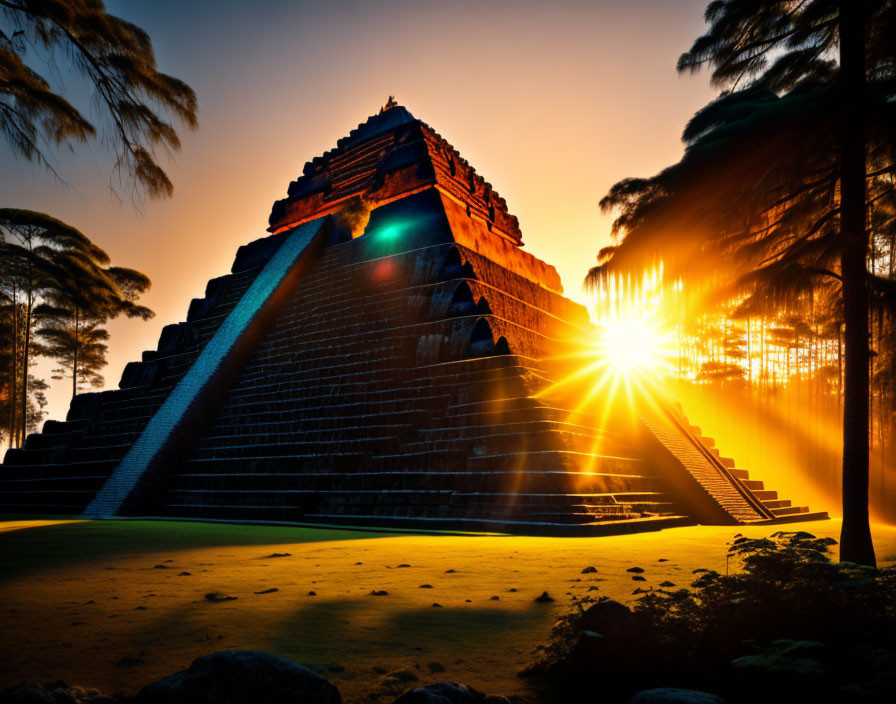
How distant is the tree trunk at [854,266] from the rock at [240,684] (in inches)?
173

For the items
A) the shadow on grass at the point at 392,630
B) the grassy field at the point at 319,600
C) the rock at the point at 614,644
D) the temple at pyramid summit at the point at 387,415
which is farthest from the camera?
the temple at pyramid summit at the point at 387,415

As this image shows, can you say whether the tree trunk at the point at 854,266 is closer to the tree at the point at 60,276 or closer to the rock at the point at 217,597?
the rock at the point at 217,597

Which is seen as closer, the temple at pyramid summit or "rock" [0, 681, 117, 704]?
"rock" [0, 681, 117, 704]

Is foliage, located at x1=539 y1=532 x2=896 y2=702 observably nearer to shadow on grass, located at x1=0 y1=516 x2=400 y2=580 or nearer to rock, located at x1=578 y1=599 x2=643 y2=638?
rock, located at x1=578 y1=599 x2=643 y2=638

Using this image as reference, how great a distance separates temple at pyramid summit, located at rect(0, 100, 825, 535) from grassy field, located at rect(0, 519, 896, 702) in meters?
1.95

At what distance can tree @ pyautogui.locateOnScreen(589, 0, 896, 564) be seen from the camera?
4.59 meters

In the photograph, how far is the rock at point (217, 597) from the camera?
336cm

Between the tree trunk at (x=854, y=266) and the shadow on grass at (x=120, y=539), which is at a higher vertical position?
the tree trunk at (x=854, y=266)

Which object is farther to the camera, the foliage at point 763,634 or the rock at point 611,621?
the rock at point 611,621

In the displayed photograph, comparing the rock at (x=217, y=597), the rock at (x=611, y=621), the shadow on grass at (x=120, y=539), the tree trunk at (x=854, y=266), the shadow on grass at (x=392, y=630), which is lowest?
the shadow on grass at (x=120, y=539)

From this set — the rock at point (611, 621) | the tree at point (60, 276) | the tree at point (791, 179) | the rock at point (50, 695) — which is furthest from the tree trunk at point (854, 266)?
the tree at point (60, 276)

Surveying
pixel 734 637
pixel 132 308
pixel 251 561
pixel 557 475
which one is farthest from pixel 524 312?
pixel 132 308

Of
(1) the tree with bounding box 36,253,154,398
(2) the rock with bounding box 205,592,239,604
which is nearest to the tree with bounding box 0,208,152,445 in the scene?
(1) the tree with bounding box 36,253,154,398

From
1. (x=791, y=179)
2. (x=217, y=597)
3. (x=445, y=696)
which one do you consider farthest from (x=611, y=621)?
(x=791, y=179)
